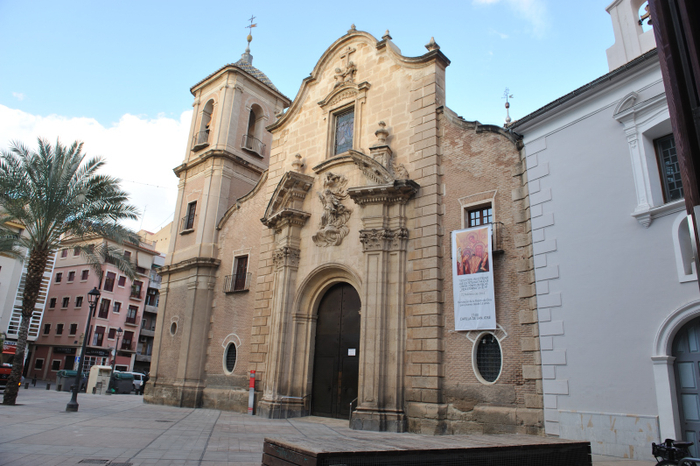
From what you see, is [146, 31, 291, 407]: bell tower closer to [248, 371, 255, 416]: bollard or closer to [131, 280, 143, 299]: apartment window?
[248, 371, 255, 416]: bollard

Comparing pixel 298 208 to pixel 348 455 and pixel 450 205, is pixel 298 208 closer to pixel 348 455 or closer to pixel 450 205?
pixel 450 205

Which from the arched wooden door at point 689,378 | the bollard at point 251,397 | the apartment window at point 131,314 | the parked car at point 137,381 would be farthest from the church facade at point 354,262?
the apartment window at point 131,314

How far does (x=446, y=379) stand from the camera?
42.4 feet

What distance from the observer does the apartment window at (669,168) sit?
31.3 feet

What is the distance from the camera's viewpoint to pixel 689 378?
8688 millimetres

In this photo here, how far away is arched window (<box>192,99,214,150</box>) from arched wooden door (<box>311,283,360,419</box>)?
11.5 meters

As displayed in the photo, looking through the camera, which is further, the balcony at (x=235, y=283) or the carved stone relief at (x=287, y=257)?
the balcony at (x=235, y=283)

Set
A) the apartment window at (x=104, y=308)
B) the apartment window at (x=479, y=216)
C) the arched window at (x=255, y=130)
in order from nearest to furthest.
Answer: the apartment window at (x=479, y=216) → the arched window at (x=255, y=130) → the apartment window at (x=104, y=308)

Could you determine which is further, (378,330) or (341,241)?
(341,241)

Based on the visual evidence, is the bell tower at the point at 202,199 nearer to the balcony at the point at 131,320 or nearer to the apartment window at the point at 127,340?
the balcony at the point at 131,320

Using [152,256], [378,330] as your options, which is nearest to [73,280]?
[152,256]

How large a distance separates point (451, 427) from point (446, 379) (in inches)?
45.8

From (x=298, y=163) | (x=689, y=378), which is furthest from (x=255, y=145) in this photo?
(x=689, y=378)

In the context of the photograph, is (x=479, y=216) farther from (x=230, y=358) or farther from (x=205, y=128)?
(x=205, y=128)
